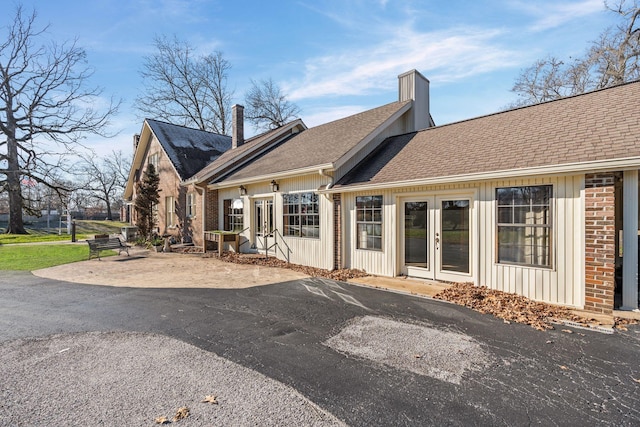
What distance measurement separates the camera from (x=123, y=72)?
15609 mm

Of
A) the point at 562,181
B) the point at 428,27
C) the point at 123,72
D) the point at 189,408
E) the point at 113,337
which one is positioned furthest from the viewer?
the point at 123,72

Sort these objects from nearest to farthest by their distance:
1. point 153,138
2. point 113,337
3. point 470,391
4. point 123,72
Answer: point 470,391 → point 113,337 → point 123,72 → point 153,138

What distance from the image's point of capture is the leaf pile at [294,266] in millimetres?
8703

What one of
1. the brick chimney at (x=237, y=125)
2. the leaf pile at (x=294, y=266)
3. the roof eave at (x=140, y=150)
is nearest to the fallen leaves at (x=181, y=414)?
the leaf pile at (x=294, y=266)

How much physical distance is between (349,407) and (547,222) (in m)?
5.25

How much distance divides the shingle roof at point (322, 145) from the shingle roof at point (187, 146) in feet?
15.0

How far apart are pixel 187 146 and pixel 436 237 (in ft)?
54.2

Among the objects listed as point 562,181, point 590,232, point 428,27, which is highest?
point 428,27

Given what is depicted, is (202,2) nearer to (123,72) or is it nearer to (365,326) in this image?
(123,72)

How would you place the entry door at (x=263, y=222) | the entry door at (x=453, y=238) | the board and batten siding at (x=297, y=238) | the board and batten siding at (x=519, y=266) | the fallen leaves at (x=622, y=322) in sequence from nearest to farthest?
the fallen leaves at (x=622, y=322) < the board and batten siding at (x=519, y=266) < the entry door at (x=453, y=238) < the board and batten siding at (x=297, y=238) < the entry door at (x=263, y=222)

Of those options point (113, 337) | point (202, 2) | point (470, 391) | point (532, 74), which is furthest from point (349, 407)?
point (532, 74)

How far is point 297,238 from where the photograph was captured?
1085cm

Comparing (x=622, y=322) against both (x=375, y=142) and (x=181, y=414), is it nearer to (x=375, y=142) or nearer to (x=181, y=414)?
(x=181, y=414)

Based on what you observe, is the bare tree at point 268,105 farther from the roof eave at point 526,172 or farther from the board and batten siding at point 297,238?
the roof eave at point 526,172
